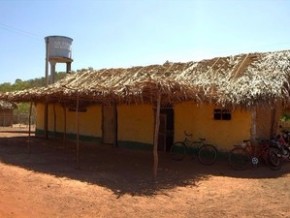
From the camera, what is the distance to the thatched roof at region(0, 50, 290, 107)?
11.6 metres

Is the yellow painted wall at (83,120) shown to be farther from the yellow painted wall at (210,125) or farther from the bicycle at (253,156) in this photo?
the bicycle at (253,156)

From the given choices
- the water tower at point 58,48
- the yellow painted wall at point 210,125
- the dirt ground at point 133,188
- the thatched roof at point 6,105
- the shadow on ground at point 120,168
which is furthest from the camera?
the thatched roof at point 6,105

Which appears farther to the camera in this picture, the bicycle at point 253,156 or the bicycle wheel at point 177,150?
the bicycle wheel at point 177,150

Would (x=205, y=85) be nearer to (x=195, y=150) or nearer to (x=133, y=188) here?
(x=195, y=150)

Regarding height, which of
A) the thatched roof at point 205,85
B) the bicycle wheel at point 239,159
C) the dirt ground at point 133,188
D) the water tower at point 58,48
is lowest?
the dirt ground at point 133,188

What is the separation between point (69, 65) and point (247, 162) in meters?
16.5

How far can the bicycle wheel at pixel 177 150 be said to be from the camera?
15.0 m

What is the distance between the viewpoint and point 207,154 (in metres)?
14.3

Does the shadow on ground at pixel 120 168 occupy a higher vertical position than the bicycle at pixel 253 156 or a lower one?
lower

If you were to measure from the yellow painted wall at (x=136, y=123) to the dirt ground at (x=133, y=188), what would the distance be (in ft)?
6.21

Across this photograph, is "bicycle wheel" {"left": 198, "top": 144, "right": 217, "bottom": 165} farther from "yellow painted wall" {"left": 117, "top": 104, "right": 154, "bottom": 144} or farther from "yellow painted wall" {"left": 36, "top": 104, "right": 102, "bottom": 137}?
"yellow painted wall" {"left": 36, "top": 104, "right": 102, "bottom": 137}

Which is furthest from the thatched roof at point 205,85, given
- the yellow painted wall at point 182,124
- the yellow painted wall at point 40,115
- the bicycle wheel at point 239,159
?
the yellow painted wall at point 40,115

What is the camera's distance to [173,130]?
16062 mm

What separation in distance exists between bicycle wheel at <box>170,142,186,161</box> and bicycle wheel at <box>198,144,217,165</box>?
34.4 inches
